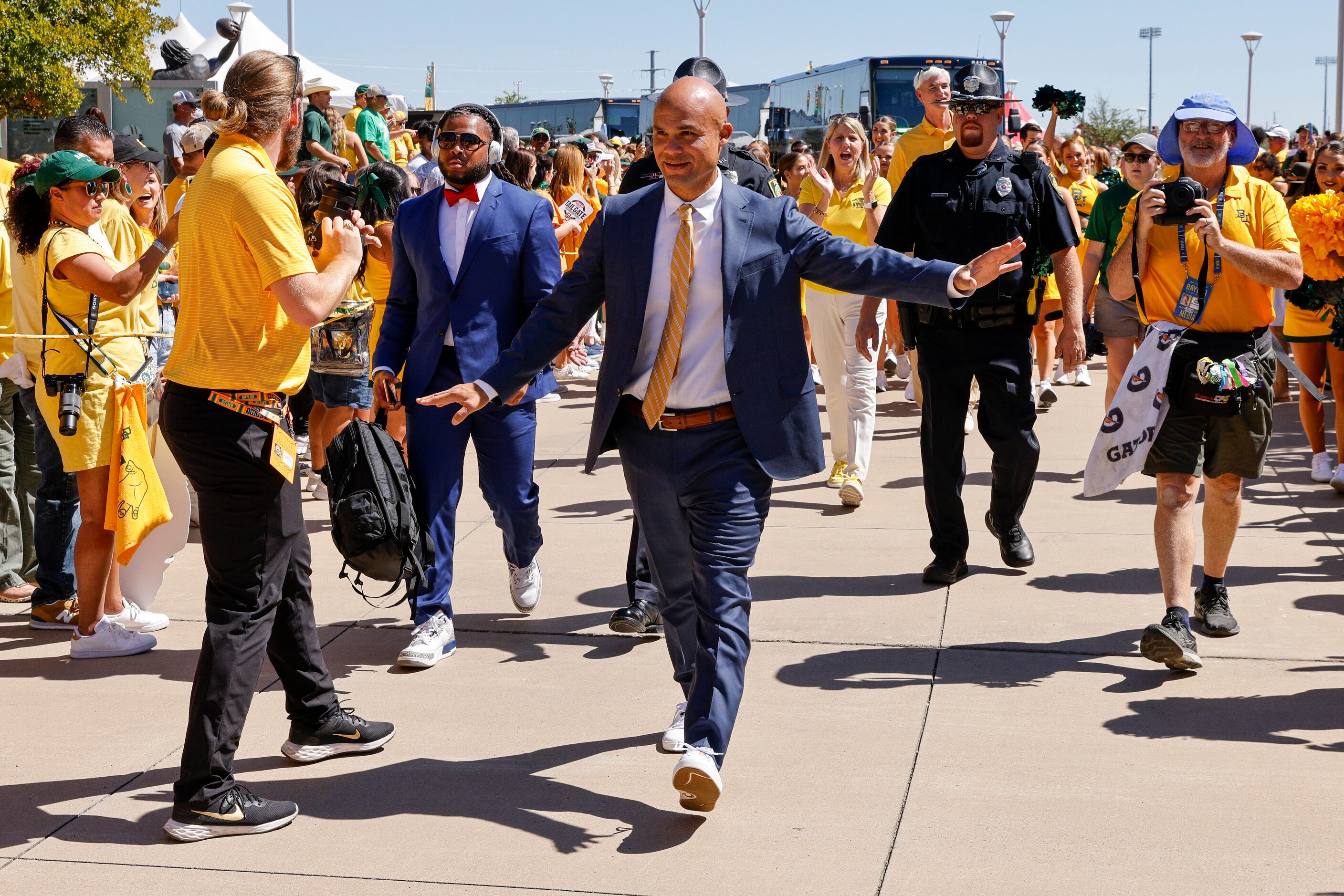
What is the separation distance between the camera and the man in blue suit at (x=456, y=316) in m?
5.40

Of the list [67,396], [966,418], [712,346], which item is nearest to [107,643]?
[67,396]

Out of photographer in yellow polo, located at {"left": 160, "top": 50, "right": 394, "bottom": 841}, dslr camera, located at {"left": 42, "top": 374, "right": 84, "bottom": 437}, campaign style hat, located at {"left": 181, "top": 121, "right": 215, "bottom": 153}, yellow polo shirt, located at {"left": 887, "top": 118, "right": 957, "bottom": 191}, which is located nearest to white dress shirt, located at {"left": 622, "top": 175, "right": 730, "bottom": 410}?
photographer in yellow polo, located at {"left": 160, "top": 50, "right": 394, "bottom": 841}

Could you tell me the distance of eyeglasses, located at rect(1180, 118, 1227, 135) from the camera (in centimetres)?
516

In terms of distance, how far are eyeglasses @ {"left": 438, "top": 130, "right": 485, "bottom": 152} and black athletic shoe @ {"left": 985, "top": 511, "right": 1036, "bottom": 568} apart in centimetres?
300

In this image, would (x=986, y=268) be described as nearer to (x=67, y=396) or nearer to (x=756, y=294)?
(x=756, y=294)

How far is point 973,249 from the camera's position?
244 inches

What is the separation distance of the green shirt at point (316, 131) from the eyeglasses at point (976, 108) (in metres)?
9.67

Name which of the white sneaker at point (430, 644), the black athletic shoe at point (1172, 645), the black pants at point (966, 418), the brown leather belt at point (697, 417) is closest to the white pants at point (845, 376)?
the black pants at point (966, 418)

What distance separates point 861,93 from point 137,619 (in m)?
29.1

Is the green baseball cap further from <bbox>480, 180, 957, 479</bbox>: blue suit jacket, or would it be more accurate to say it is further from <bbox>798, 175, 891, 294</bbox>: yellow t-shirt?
<bbox>798, 175, 891, 294</bbox>: yellow t-shirt

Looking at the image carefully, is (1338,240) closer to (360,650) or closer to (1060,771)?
(1060,771)

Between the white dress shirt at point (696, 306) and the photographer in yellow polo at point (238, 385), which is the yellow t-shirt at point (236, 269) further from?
the white dress shirt at point (696, 306)

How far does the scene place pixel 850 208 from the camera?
28.9ft

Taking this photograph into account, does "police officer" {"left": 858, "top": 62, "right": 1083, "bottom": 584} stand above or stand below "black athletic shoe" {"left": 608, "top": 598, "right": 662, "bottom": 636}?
above
